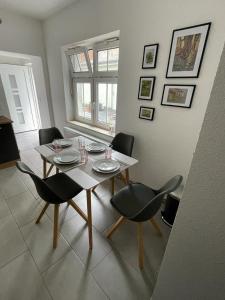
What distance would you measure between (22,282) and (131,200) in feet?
3.59

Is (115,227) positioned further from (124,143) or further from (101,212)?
(124,143)

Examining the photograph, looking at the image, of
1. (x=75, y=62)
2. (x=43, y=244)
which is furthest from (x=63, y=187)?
(x=75, y=62)

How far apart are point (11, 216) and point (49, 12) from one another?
3.21 metres

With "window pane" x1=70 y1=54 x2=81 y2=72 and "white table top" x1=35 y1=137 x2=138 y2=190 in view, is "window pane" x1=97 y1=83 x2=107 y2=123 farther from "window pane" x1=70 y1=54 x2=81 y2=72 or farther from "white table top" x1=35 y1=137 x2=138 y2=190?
"white table top" x1=35 y1=137 x2=138 y2=190

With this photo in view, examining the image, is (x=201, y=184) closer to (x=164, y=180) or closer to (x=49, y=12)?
(x=164, y=180)

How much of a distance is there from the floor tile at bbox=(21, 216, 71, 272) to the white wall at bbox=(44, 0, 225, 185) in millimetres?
1347

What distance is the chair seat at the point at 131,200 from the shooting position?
131cm

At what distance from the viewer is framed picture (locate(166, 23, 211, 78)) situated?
128cm

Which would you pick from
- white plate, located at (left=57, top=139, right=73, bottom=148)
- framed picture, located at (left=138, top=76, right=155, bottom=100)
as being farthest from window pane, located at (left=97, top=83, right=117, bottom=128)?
white plate, located at (left=57, top=139, right=73, bottom=148)

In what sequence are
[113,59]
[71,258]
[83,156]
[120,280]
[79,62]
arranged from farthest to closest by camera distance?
[79,62]
[113,59]
[83,156]
[71,258]
[120,280]

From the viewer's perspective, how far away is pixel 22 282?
3.80 feet

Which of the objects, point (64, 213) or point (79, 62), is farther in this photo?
→ point (79, 62)

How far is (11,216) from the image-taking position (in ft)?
5.66

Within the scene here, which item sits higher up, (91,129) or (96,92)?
(96,92)
